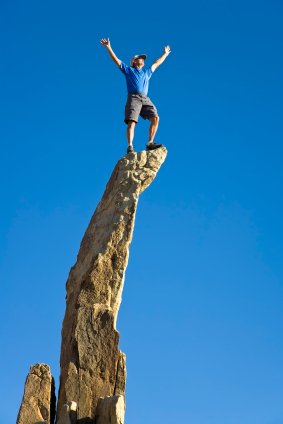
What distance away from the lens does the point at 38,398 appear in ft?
35.3

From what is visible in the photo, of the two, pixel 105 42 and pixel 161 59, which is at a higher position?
pixel 161 59

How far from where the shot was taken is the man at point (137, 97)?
13.0m

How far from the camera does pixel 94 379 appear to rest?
10.8 meters

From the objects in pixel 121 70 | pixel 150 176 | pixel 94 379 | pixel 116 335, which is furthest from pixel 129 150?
pixel 94 379

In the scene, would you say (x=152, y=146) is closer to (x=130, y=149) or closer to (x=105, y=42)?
(x=130, y=149)

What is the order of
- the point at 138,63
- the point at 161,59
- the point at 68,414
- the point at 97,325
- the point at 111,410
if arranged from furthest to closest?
the point at 161,59
the point at 138,63
the point at 97,325
the point at 68,414
the point at 111,410

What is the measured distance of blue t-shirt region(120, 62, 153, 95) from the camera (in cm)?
1322

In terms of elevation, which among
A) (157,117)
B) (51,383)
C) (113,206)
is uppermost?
(157,117)

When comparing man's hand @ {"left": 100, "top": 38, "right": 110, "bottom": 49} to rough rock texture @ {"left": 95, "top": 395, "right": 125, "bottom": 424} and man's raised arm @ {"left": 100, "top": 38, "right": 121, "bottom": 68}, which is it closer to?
man's raised arm @ {"left": 100, "top": 38, "right": 121, "bottom": 68}

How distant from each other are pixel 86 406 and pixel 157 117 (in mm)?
6683

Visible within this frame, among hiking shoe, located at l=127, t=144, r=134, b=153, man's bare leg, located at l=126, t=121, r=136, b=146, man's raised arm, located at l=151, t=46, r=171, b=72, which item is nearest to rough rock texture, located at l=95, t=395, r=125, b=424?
hiking shoe, located at l=127, t=144, r=134, b=153

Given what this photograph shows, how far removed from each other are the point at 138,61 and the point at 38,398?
791cm

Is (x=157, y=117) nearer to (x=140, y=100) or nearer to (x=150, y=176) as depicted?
(x=140, y=100)

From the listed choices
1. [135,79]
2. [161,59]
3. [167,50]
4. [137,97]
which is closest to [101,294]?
[137,97]
